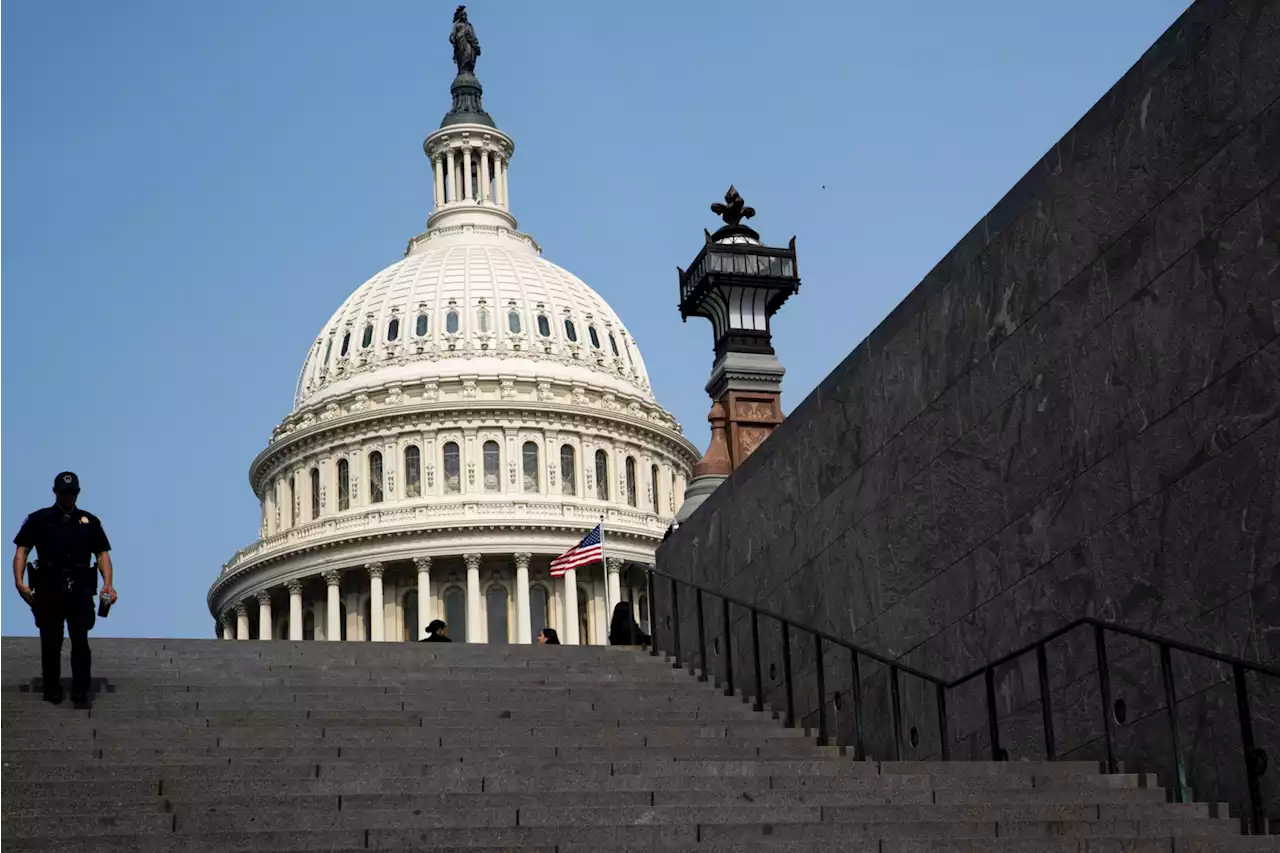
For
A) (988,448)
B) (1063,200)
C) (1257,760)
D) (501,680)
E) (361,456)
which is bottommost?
(1257,760)

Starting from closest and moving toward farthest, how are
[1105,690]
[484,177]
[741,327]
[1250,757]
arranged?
[1250,757], [1105,690], [741,327], [484,177]

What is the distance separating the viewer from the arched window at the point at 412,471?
97.9m

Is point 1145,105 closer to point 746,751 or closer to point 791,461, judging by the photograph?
point 746,751

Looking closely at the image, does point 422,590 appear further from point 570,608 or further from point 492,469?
point 492,469

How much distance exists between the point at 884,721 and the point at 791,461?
11.0 ft

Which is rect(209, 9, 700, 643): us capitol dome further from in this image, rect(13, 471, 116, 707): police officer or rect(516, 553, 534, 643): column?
rect(13, 471, 116, 707): police officer

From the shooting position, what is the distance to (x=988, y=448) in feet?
49.2

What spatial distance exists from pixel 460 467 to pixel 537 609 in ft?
28.2

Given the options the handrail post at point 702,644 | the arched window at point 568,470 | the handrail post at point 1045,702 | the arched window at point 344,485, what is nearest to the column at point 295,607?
the arched window at point 344,485

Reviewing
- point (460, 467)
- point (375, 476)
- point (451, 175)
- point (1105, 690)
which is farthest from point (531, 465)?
point (1105, 690)

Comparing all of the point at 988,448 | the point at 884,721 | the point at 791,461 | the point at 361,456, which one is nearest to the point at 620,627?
the point at 791,461

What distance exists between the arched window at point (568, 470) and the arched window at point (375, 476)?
881 cm

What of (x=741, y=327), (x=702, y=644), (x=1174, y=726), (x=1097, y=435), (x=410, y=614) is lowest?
(x=1174, y=726)

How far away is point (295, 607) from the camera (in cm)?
9562
